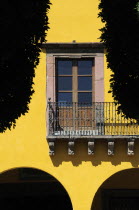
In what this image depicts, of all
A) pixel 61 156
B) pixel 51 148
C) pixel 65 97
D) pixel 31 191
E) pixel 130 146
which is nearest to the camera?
pixel 130 146

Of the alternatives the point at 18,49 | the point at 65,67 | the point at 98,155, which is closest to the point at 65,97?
the point at 65,67

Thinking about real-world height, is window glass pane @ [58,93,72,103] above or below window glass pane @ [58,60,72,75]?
below

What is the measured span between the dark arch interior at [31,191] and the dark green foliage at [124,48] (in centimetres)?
876

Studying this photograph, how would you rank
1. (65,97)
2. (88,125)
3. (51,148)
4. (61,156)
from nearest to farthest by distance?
(51,148), (61,156), (88,125), (65,97)

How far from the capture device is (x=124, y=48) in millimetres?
13789

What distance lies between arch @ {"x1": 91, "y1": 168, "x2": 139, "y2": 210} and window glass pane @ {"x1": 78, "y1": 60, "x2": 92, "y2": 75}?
12.5ft

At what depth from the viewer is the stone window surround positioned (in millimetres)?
19938

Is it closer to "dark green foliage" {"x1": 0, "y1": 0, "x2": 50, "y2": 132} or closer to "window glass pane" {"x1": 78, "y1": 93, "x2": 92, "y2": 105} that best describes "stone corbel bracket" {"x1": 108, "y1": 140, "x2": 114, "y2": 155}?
"window glass pane" {"x1": 78, "y1": 93, "x2": 92, "y2": 105}

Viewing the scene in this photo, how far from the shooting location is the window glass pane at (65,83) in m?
20.1

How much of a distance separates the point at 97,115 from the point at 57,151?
1.50 m

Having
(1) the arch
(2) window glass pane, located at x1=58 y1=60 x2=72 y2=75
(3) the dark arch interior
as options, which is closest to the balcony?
(2) window glass pane, located at x1=58 y1=60 x2=72 y2=75

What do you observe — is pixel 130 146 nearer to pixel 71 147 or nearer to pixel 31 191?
pixel 71 147

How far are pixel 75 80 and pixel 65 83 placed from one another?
0.99 feet

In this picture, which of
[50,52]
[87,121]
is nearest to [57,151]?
[87,121]
